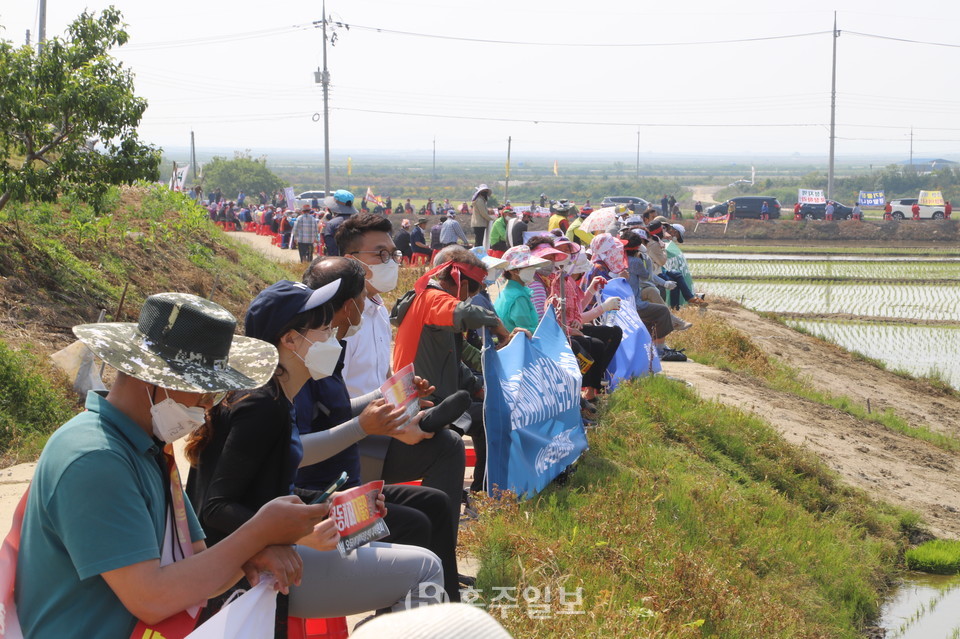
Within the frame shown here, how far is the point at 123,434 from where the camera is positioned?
2.51m

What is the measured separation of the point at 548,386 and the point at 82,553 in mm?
4654

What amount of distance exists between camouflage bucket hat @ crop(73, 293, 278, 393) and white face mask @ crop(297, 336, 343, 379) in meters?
→ 0.78

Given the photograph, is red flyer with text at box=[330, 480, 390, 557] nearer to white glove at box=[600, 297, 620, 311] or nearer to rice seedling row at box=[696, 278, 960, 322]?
white glove at box=[600, 297, 620, 311]

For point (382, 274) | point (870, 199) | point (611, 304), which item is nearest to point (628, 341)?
point (611, 304)

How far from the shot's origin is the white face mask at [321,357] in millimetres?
3619

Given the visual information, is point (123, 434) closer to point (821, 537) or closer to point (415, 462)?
point (415, 462)

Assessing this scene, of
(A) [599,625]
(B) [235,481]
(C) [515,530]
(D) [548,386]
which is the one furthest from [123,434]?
(D) [548,386]

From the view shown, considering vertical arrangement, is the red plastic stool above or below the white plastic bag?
below

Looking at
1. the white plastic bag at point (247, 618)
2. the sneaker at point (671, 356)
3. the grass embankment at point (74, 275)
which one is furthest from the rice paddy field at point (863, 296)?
the white plastic bag at point (247, 618)

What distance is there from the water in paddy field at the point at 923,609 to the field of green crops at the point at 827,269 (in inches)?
885

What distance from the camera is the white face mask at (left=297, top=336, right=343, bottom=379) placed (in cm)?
362

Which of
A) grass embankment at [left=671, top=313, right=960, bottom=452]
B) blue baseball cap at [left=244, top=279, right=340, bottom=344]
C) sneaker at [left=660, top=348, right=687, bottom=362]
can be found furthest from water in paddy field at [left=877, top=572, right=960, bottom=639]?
blue baseball cap at [left=244, top=279, right=340, bottom=344]

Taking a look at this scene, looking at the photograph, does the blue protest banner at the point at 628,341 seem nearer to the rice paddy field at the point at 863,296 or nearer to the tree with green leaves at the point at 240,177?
the rice paddy field at the point at 863,296

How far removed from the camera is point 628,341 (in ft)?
33.4
